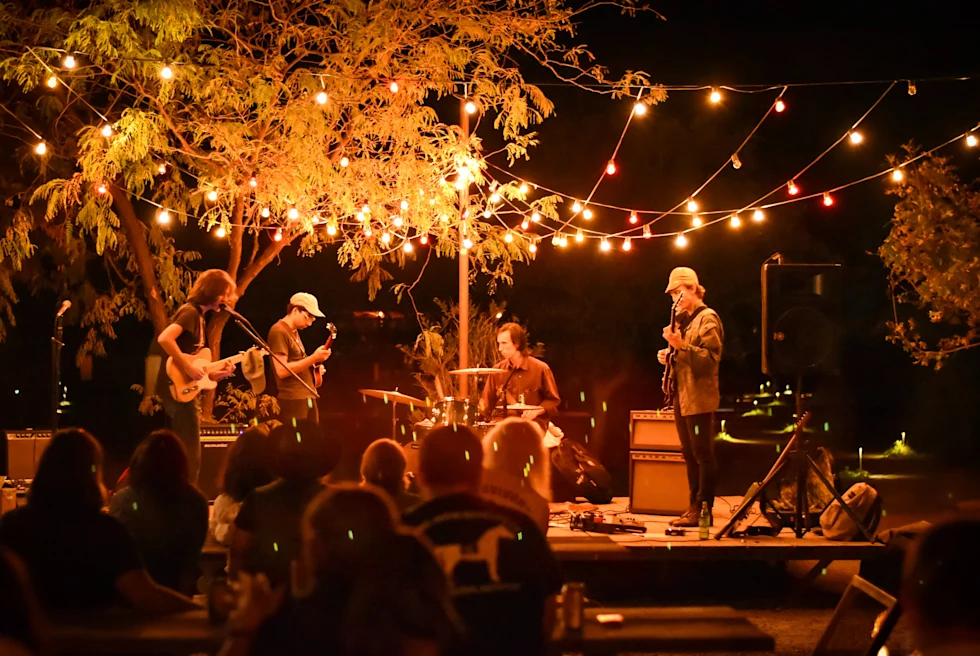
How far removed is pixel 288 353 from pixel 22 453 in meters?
2.57

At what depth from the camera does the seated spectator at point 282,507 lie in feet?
12.5

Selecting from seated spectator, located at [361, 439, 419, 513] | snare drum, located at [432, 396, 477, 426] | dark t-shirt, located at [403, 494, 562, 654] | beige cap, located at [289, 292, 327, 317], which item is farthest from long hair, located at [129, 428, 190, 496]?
snare drum, located at [432, 396, 477, 426]

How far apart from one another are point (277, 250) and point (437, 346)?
2.42 metres

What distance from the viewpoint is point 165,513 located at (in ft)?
13.6

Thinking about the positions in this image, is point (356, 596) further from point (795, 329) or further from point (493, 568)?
point (795, 329)

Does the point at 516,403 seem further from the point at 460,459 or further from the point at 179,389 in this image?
the point at 460,459

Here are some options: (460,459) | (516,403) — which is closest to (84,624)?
(460,459)

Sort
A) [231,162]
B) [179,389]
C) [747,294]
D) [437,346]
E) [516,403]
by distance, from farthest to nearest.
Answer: [747,294] < [437,346] < [231,162] < [516,403] < [179,389]

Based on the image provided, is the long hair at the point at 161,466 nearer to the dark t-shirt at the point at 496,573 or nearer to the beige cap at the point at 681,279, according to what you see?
the dark t-shirt at the point at 496,573

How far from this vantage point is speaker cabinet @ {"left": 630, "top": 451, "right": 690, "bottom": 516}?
793 cm

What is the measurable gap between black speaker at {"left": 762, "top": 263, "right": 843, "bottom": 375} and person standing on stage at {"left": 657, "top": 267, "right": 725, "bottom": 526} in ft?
1.33

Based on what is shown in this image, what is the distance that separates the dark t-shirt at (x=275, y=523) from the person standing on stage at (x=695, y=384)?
3.49m

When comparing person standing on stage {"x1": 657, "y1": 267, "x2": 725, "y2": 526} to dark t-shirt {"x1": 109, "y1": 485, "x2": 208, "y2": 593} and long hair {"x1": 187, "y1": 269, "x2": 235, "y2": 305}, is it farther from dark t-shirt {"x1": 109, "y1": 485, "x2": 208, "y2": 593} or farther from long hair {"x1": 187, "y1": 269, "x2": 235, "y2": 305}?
dark t-shirt {"x1": 109, "y1": 485, "x2": 208, "y2": 593}

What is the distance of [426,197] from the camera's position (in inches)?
383
